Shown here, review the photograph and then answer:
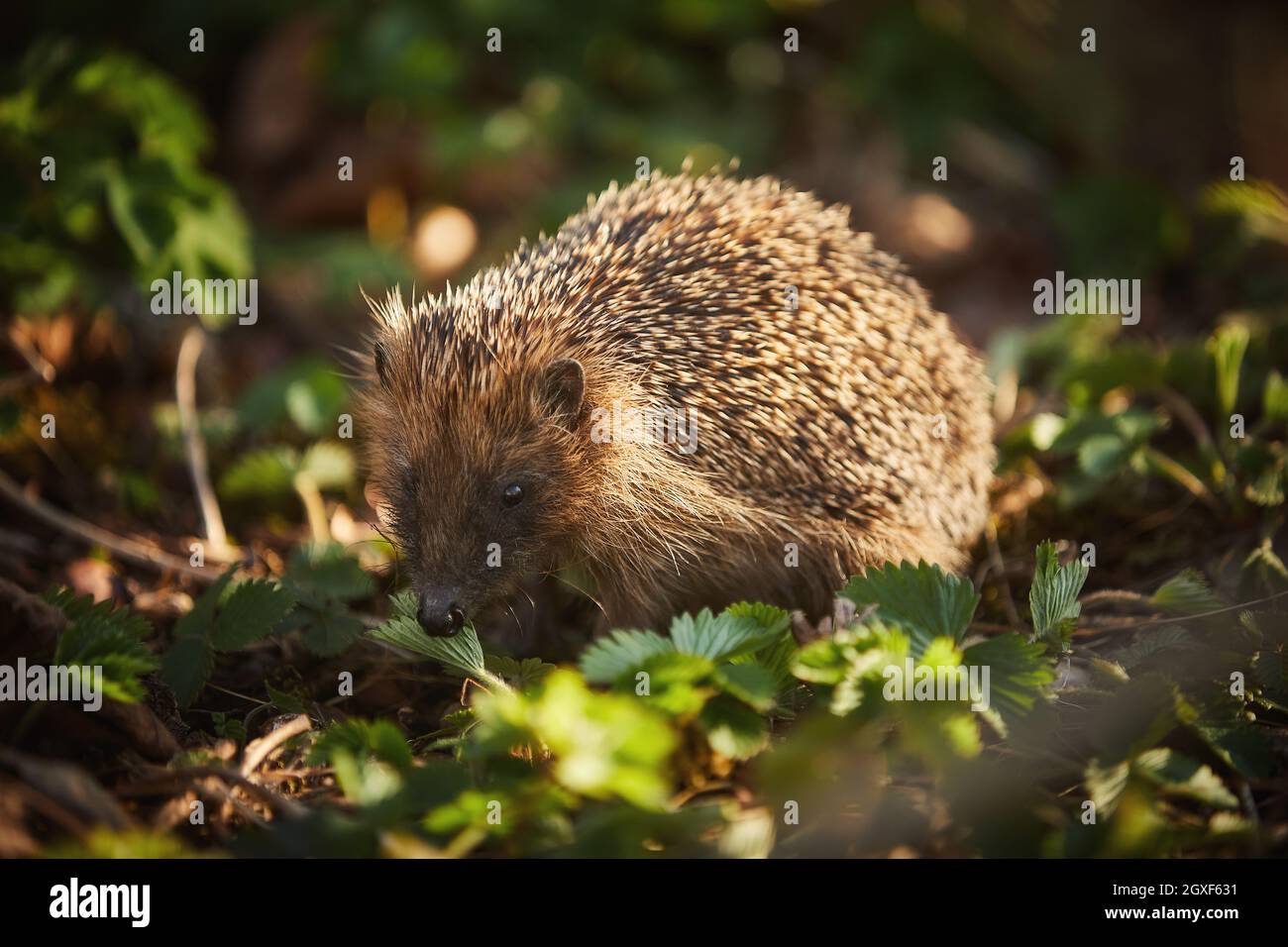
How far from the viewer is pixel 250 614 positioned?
377cm

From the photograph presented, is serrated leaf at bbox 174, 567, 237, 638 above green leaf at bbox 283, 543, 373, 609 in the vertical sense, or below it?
below

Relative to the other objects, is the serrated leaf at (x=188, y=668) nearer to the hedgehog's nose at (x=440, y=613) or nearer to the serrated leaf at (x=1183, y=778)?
the hedgehog's nose at (x=440, y=613)

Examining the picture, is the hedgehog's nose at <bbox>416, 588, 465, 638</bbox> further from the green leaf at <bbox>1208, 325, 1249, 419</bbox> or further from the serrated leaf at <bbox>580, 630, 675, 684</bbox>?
the green leaf at <bbox>1208, 325, 1249, 419</bbox>

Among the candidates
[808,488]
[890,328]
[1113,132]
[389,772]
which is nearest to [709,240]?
[890,328]

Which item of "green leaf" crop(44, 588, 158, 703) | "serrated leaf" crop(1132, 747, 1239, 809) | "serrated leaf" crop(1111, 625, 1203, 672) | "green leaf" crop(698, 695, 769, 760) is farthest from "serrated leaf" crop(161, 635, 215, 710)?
"serrated leaf" crop(1111, 625, 1203, 672)

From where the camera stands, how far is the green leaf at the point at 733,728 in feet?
10.3

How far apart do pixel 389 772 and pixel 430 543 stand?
926 millimetres

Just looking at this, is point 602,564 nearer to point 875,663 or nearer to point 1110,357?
point 875,663

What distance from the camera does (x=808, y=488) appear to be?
4328 mm

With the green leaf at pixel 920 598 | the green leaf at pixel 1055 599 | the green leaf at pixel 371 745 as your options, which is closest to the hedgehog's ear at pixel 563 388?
the green leaf at pixel 920 598

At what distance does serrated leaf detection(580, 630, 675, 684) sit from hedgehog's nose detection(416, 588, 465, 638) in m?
0.64

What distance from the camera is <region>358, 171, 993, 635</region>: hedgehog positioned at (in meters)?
4.00

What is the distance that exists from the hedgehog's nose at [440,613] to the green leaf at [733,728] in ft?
3.25
